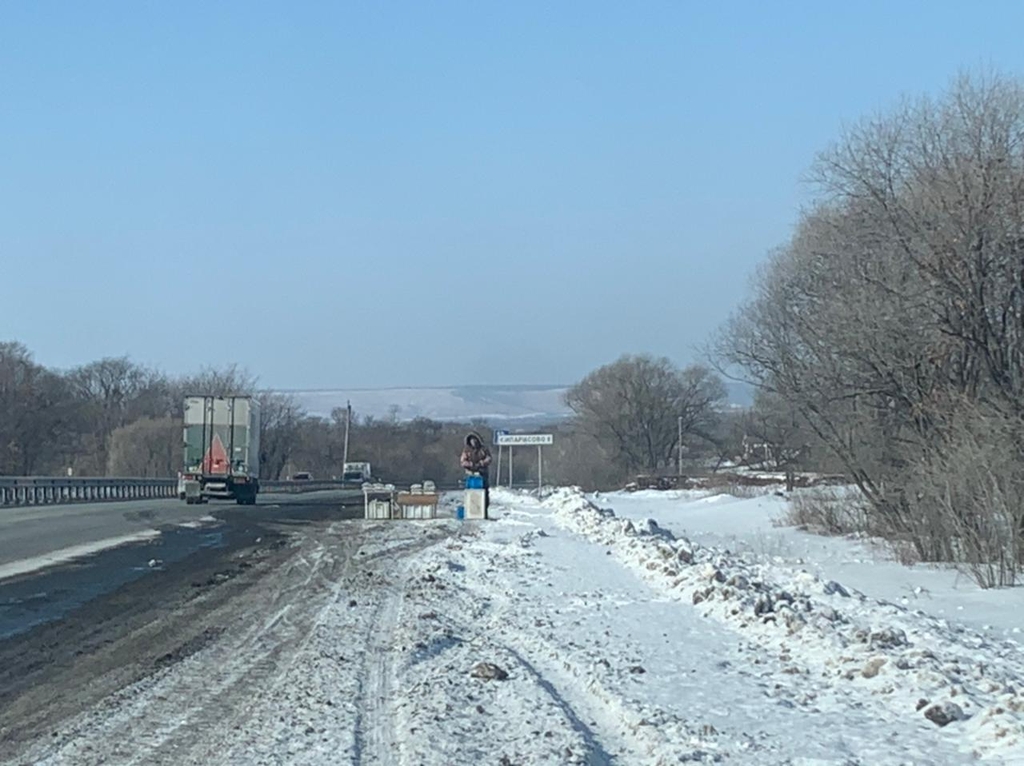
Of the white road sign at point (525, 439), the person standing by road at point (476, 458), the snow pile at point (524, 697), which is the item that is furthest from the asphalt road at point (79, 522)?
the snow pile at point (524, 697)

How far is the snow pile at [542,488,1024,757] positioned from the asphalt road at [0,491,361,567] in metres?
12.7

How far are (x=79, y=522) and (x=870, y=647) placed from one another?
2684 cm

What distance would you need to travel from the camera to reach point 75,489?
5156 centimetres

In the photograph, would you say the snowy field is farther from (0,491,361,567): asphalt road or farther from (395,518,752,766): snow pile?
(0,491,361,567): asphalt road

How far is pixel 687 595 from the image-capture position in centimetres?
1390

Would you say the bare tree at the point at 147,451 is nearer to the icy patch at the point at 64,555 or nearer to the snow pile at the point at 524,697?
the icy patch at the point at 64,555

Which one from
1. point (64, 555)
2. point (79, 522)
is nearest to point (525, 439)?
point (79, 522)

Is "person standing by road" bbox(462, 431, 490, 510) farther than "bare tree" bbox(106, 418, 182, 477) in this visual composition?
No

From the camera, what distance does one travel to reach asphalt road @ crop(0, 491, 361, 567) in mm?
24047

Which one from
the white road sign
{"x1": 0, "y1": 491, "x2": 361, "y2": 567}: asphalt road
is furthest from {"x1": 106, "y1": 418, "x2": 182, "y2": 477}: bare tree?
the white road sign

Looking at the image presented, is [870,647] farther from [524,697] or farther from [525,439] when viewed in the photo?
[525,439]

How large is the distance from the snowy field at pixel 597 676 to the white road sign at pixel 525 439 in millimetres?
24539

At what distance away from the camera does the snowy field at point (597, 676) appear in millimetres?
7438

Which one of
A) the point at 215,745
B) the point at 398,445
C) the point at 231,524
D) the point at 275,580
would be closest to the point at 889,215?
the point at 275,580
